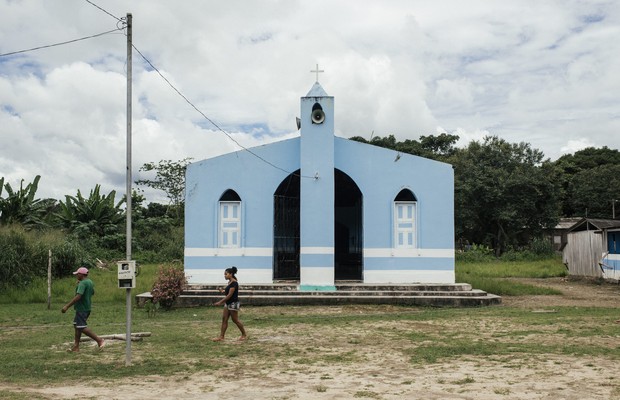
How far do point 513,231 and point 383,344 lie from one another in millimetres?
33864

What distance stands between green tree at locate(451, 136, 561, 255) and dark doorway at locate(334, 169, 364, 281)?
1610 cm

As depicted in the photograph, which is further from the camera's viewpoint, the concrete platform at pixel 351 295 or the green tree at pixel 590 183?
the green tree at pixel 590 183

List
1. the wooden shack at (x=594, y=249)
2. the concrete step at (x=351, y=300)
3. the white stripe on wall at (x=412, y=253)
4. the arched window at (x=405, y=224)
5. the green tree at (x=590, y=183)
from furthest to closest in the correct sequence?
the green tree at (x=590, y=183) < the wooden shack at (x=594, y=249) < the arched window at (x=405, y=224) < the white stripe on wall at (x=412, y=253) < the concrete step at (x=351, y=300)

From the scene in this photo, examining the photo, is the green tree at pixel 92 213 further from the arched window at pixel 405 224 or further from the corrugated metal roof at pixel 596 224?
the corrugated metal roof at pixel 596 224

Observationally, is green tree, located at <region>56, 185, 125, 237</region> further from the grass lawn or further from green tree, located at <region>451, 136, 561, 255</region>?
green tree, located at <region>451, 136, 561, 255</region>

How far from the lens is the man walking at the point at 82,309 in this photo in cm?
1014

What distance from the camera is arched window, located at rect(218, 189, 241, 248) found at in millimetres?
19094

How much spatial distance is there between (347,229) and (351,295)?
867 centimetres

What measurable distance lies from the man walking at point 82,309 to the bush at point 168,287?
554 cm

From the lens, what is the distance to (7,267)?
20203 mm

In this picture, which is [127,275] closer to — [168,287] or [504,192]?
[168,287]

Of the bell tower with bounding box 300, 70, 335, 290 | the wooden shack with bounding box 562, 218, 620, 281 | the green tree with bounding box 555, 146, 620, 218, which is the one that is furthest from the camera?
the green tree with bounding box 555, 146, 620, 218

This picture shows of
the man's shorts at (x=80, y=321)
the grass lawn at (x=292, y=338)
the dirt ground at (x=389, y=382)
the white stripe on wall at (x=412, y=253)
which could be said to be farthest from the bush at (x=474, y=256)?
the man's shorts at (x=80, y=321)

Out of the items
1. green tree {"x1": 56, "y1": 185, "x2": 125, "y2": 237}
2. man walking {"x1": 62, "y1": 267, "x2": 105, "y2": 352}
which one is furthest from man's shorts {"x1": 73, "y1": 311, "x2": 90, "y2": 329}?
green tree {"x1": 56, "y1": 185, "x2": 125, "y2": 237}
